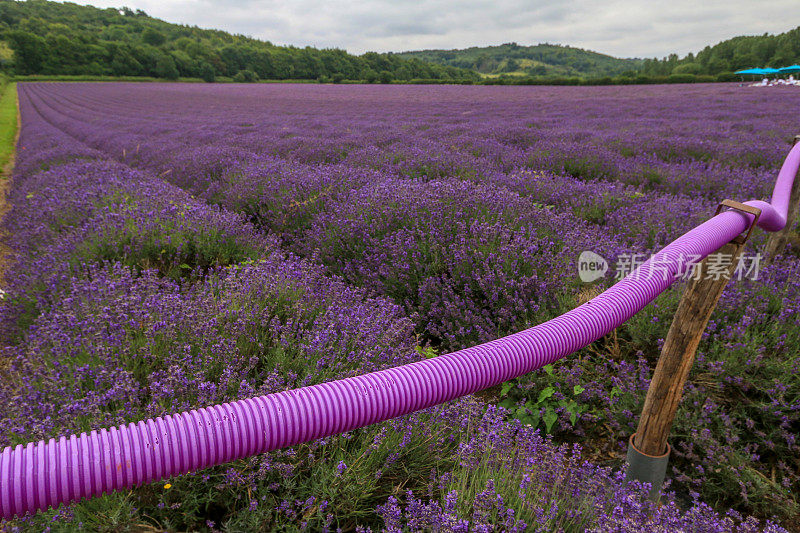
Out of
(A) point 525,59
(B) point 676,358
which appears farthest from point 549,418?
(A) point 525,59

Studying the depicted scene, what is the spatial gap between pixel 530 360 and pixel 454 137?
7.95 meters

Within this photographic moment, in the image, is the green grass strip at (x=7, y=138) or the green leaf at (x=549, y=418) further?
the green grass strip at (x=7, y=138)

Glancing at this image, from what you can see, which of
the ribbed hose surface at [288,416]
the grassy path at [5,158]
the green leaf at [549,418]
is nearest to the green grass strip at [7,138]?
the grassy path at [5,158]

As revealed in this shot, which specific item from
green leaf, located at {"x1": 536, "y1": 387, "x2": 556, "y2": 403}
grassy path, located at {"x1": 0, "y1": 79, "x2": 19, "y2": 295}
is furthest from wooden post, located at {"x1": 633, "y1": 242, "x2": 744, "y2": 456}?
grassy path, located at {"x1": 0, "y1": 79, "x2": 19, "y2": 295}

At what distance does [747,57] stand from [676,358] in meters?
75.5

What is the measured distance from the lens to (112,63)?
194 feet

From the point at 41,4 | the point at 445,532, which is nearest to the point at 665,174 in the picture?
the point at 445,532

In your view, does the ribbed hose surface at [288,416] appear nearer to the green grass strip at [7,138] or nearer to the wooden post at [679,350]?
the wooden post at [679,350]

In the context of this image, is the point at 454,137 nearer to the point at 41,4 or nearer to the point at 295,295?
the point at 295,295

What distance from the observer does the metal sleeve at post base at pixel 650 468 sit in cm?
170

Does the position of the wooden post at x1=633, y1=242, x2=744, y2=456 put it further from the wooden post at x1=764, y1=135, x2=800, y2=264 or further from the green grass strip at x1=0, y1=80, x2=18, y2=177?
the green grass strip at x1=0, y1=80, x2=18, y2=177

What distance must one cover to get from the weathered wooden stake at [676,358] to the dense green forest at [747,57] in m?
65.5

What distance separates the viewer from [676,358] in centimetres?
158

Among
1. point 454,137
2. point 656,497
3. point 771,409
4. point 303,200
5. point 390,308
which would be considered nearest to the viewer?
point 656,497
